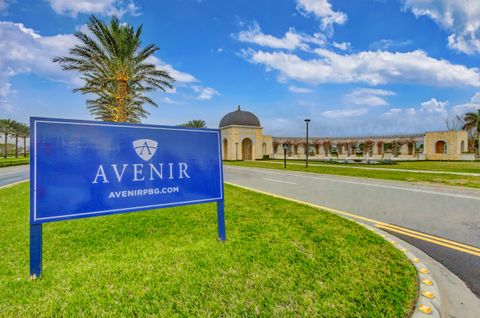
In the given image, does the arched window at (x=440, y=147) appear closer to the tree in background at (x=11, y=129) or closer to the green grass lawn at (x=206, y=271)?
the green grass lawn at (x=206, y=271)

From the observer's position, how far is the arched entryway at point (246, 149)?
4575 centimetres

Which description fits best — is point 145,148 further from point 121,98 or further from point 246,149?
point 246,149

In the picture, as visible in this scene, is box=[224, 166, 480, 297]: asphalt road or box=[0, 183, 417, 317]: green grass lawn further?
box=[224, 166, 480, 297]: asphalt road

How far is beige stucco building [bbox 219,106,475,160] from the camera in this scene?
3844cm

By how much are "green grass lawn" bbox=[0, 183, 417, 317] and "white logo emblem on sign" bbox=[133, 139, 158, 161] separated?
1.53 metres

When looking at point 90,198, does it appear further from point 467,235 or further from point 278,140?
point 278,140

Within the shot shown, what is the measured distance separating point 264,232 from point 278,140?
50.9 meters

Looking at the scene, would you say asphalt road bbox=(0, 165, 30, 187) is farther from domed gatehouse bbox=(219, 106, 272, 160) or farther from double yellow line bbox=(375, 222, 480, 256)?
domed gatehouse bbox=(219, 106, 272, 160)

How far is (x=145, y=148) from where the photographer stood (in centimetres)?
391

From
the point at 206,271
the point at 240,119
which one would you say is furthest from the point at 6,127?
the point at 206,271

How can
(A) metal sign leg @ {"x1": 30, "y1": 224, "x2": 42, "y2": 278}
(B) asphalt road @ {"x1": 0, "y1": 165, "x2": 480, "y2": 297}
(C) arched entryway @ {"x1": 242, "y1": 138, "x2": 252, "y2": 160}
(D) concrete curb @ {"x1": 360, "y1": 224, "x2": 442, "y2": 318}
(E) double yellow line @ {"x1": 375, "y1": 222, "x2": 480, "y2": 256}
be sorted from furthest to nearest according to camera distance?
(C) arched entryway @ {"x1": 242, "y1": 138, "x2": 252, "y2": 160}
(E) double yellow line @ {"x1": 375, "y1": 222, "x2": 480, "y2": 256}
(B) asphalt road @ {"x1": 0, "y1": 165, "x2": 480, "y2": 297}
(A) metal sign leg @ {"x1": 30, "y1": 224, "x2": 42, "y2": 278}
(D) concrete curb @ {"x1": 360, "y1": 224, "x2": 442, "y2": 318}

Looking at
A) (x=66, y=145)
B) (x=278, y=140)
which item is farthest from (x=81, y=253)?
(x=278, y=140)

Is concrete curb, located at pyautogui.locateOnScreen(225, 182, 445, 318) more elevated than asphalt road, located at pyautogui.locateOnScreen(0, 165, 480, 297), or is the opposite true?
asphalt road, located at pyautogui.locateOnScreen(0, 165, 480, 297)

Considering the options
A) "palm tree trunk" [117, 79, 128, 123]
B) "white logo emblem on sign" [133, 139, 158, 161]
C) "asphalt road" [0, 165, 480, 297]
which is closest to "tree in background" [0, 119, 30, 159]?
"palm tree trunk" [117, 79, 128, 123]
